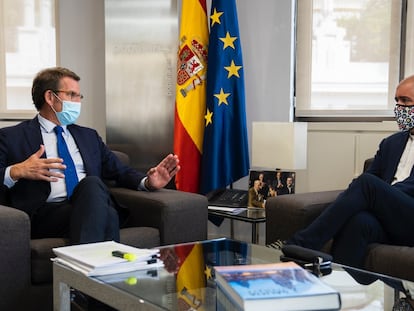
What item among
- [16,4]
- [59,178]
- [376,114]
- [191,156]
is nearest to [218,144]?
[191,156]

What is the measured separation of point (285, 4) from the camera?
3.50 meters

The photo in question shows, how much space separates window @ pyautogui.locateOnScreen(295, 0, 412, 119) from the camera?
324 centimetres

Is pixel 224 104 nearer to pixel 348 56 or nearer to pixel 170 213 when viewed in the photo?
pixel 348 56

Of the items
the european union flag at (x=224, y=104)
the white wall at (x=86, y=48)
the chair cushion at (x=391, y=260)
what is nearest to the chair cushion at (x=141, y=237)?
the chair cushion at (x=391, y=260)

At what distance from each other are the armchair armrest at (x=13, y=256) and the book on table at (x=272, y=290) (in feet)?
3.06

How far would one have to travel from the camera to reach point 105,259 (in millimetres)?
1623

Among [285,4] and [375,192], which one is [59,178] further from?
[285,4]

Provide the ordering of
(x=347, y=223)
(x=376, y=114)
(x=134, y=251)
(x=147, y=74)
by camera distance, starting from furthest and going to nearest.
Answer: (x=147, y=74)
(x=376, y=114)
(x=347, y=223)
(x=134, y=251)

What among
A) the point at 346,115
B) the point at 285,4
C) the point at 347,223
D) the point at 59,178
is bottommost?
the point at 347,223

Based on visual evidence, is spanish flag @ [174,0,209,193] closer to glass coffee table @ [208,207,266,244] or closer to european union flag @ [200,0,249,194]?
european union flag @ [200,0,249,194]

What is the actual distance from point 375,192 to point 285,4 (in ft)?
5.49

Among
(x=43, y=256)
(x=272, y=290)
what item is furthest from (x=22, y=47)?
(x=272, y=290)

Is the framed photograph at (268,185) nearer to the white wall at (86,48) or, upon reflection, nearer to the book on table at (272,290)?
the white wall at (86,48)

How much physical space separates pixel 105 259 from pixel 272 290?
24.1 inches
